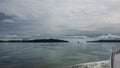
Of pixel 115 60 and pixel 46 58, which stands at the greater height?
pixel 115 60

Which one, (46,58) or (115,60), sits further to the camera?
(46,58)

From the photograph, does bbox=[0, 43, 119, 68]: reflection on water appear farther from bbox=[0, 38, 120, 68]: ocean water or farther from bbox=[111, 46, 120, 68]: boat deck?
bbox=[111, 46, 120, 68]: boat deck

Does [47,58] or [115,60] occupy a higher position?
[115,60]

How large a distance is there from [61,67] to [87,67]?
6.38m

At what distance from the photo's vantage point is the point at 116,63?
1933 centimetres

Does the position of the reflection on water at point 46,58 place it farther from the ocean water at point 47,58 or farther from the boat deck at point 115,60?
the boat deck at point 115,60

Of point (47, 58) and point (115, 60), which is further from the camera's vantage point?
point (47, 58)

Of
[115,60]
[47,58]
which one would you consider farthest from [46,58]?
[115,60]

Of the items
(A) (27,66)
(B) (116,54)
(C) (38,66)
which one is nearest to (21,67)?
(A) (27,66)

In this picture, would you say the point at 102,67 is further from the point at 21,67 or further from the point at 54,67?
the point at 21,67

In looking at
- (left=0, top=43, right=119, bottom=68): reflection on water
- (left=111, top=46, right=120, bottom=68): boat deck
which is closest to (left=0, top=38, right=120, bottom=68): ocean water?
(left=0, top=43, right=119, bottom=68): reflection on water

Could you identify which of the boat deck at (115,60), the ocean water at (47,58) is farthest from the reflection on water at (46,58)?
the boat deck at (115,60)

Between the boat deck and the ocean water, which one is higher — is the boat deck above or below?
above

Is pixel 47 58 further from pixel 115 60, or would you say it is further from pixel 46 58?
pixel 115 60
